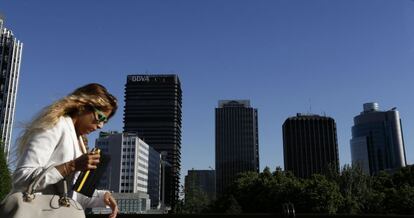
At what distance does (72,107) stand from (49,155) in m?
0.39

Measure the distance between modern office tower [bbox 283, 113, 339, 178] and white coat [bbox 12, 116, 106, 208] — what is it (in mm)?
162768

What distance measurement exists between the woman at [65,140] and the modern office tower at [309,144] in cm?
16254

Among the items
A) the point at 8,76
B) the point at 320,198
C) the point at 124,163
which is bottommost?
the point at 320,198

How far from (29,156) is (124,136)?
146197 millimetres

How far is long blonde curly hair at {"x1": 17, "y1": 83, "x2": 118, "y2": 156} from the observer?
244cm

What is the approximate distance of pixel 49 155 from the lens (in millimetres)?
2406

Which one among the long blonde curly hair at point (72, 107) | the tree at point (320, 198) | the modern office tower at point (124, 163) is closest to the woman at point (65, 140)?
the long blonde curly hair at point (72, 107)

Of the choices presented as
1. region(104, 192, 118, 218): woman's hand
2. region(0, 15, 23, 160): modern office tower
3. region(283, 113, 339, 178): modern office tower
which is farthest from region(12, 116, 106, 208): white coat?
region(283, 113, 339, 178): modern office tower

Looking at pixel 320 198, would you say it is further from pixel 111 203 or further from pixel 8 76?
pixel 8 76

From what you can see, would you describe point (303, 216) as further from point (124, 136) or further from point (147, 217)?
point (124, 136)

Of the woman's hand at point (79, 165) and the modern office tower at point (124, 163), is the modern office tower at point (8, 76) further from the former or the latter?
the woman's hand at point (79, 165)

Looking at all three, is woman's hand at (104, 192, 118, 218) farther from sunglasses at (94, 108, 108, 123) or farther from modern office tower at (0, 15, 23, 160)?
modern office tower at (0, 15, 23, 160)

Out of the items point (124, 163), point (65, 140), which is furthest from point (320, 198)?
point (124, 163)

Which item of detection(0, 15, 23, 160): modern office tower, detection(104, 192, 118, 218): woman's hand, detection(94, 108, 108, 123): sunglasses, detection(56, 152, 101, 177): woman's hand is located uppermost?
detection(0, 15, 23, 160): modern office tower
